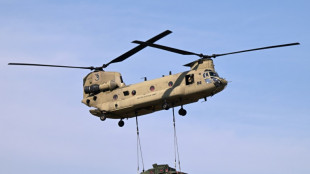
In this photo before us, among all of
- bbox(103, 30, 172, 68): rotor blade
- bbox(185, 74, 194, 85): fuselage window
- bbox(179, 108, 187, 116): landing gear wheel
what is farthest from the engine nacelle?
bbox(185, 74, 194, 85): fuselage window

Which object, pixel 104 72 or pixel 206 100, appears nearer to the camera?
pixel 206 100

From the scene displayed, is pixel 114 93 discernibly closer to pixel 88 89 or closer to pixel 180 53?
pixel 88 89

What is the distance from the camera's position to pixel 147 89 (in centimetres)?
5997

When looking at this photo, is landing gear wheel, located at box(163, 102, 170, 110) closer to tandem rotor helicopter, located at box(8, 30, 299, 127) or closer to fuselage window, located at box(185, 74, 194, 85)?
tandem rotor helicopter, located at box(8, 30, 299, 127)

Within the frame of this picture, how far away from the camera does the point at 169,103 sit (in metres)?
59.2

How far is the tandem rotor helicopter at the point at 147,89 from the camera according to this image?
58000 millimetres

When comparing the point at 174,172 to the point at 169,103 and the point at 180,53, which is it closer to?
the point at 169,103

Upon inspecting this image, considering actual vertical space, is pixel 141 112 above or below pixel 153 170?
above

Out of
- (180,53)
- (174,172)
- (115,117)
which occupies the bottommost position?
(174,172)

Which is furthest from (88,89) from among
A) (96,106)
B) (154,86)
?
(154,86)

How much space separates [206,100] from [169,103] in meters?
3.02

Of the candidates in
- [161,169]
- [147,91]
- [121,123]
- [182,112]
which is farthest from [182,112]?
[121,123]

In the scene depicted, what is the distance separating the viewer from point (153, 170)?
61781 millimetres

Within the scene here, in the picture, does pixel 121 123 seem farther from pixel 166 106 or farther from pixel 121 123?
pixel 166 106
